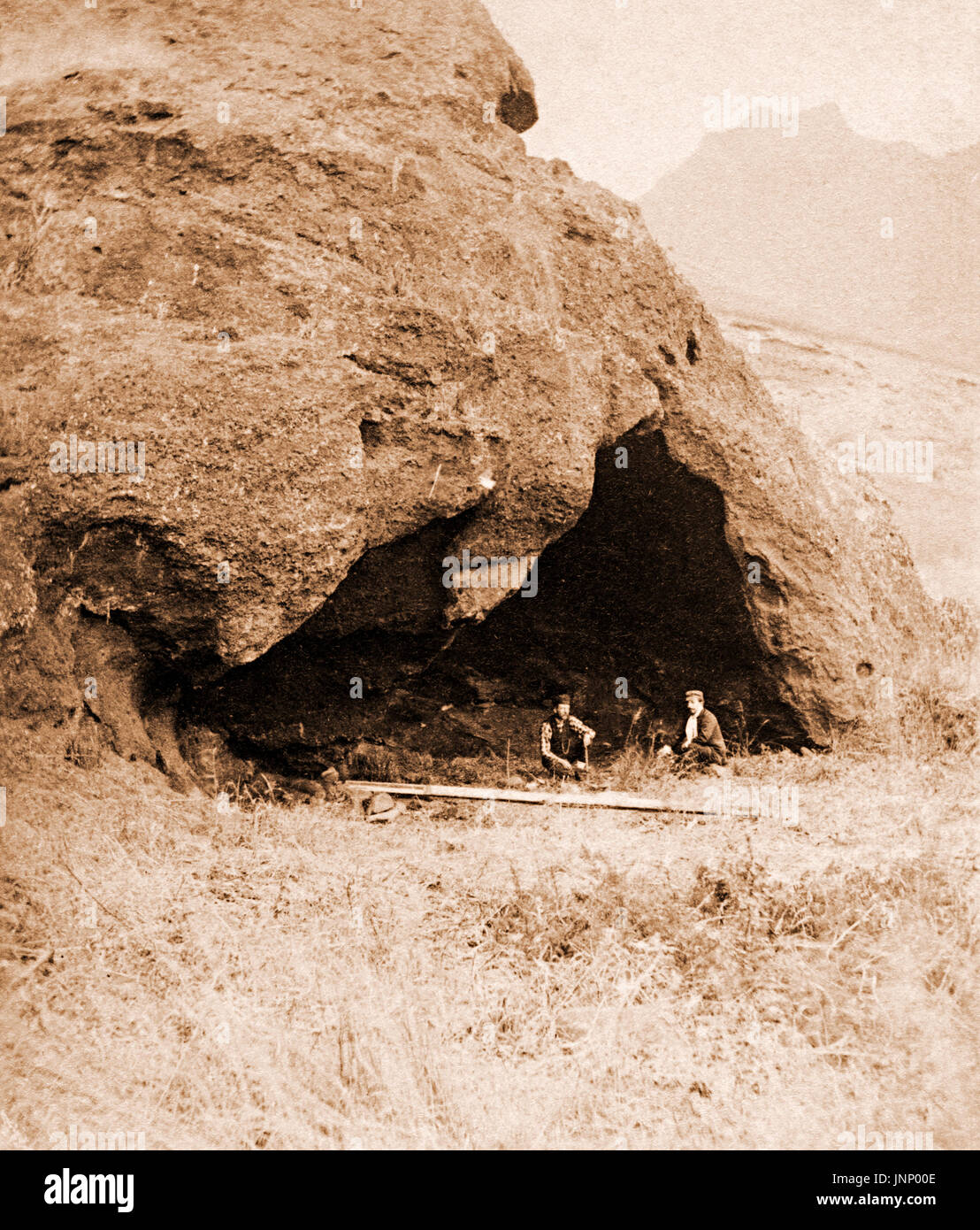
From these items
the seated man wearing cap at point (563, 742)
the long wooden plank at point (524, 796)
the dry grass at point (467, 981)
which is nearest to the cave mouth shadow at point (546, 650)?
the seated man wearing cap at point (563, 742)

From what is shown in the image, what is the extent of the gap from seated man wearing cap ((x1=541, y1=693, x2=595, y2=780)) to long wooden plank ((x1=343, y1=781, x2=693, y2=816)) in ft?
1.80

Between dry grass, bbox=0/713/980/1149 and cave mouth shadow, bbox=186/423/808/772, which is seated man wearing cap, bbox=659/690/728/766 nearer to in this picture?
cave mouth shadow, bbox=186/423/808/772

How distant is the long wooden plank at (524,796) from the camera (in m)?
6.91

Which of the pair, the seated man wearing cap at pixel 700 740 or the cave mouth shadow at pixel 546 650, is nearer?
the cave mouth shadow at pixel 546 650

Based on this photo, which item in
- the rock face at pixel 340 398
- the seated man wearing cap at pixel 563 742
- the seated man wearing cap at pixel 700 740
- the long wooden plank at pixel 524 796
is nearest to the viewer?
the rock face at pixel 340 398

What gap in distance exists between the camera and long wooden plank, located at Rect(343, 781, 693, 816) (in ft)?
22.7

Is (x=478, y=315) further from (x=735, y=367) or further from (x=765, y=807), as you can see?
(x=765, y=807)

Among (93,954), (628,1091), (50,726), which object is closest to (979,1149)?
(628,1091)

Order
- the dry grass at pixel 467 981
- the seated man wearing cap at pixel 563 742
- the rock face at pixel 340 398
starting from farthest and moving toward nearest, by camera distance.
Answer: the seated man wearing cap at pixel 563 742 < the rock face at pixel 340 398 < the dry grass at pixel 467 981

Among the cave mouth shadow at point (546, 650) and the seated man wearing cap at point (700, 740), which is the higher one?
the cave mouth shadow at point (546, 650)

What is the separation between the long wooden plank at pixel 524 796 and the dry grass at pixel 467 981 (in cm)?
84

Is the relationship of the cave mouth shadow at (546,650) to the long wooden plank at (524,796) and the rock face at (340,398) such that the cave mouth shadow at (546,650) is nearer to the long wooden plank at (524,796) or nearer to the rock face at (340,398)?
the rock face at (340,398)

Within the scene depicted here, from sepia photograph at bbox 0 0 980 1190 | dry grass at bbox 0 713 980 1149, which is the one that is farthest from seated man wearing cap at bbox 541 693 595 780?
dry grass at bbox 0 713 980 1149

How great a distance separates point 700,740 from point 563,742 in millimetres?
1037
